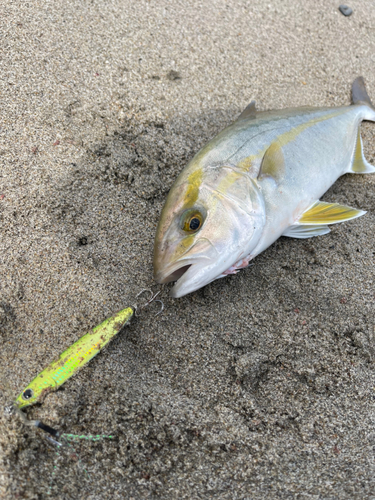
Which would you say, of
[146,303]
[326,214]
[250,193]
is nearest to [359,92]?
[326,214]

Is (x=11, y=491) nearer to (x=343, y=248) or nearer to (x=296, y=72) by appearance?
(x=343, y=248)

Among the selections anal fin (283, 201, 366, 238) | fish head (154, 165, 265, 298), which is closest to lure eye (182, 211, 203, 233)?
fish head (154, 165, 265, 298)

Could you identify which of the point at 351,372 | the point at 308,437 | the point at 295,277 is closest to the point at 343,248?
the point at 295,277

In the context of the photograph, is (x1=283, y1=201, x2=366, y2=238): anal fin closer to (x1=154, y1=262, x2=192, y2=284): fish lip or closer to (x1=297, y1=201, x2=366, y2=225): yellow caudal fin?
(x1=297, y1=201, x2=366, y2=225): yellow caudal fin

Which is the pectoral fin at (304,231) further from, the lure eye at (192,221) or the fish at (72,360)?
the fish at (72,360)

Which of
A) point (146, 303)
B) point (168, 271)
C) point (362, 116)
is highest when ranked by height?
point (362, 116)

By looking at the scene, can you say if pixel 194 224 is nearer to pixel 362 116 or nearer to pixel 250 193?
pixel 250 193
